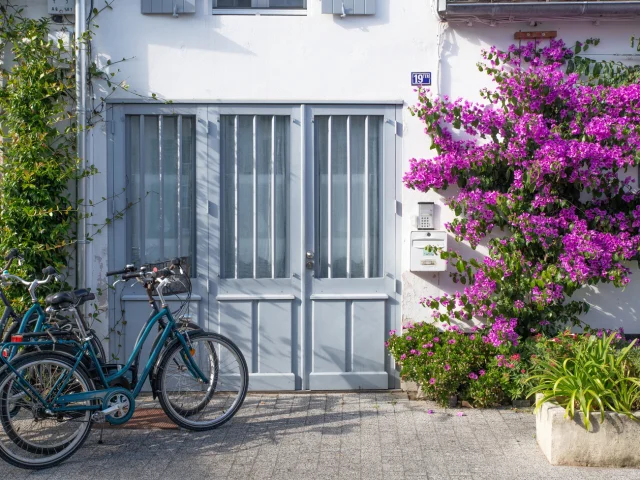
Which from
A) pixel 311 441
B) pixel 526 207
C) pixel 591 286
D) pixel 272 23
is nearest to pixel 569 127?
pixel 526 207

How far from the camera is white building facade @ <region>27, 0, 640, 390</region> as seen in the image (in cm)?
754

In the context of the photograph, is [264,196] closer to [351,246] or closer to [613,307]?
[351,246]

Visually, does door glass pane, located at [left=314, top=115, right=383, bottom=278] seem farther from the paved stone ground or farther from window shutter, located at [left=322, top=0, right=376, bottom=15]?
the paved stone ground

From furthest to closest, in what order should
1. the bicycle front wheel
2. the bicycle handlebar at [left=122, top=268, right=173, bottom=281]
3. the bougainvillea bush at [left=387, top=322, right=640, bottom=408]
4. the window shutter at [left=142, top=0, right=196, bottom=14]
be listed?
the window shutter at [left=142, top=0, right=196, bottom=14] < the bougainvillea bush at [left=387, top=322, right=640, bottom=408] < the bicycle front wheel < the bicycle handlebar at [left=122, top=268, right=173, bottom=281]

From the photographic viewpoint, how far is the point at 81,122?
24.2 ft

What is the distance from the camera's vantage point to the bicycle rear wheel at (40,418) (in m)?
5.54

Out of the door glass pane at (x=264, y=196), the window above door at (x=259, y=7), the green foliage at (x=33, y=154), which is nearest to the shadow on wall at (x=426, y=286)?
the door glass pane at (x=264, y=196)

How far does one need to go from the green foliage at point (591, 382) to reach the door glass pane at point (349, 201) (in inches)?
82.2

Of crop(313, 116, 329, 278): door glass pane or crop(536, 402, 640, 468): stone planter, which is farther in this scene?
crop(313, 116, 329, 278): door glass pane

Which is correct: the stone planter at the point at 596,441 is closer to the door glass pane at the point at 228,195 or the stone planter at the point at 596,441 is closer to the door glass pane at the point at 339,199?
the door glass pane at the point at 339,199

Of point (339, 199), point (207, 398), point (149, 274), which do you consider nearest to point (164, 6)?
point (339, 199)

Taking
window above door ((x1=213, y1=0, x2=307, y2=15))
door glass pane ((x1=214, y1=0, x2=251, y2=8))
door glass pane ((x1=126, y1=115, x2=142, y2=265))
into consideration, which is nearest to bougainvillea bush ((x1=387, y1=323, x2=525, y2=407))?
door glass pane ((x1=126, y1=115, x2=142, y2=265))

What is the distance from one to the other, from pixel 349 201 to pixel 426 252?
2.81ft

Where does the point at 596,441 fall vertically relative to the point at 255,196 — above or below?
below
